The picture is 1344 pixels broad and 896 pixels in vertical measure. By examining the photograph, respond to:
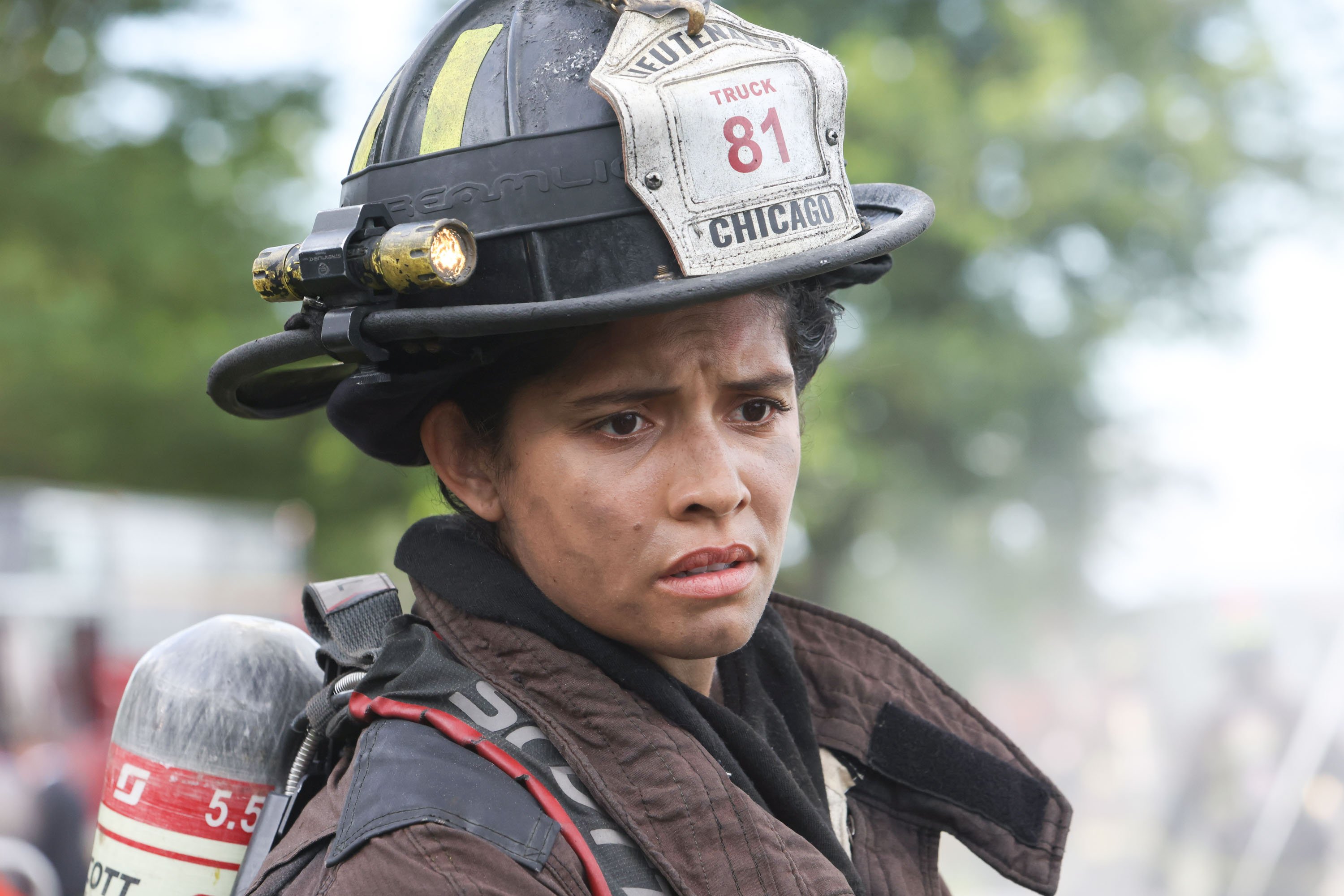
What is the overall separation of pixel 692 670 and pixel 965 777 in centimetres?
55

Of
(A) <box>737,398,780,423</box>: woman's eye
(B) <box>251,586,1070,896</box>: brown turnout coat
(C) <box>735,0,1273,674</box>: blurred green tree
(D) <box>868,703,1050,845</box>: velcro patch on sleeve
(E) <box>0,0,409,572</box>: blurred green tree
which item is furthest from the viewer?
(E) <box>0,0,409,572</box>: blurred green tree

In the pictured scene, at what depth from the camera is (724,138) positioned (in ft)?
5.90

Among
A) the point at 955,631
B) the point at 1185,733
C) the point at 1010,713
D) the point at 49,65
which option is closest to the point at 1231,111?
the point at 1185,733

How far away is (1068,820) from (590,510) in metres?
1.08

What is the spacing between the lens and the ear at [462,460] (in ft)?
6.48

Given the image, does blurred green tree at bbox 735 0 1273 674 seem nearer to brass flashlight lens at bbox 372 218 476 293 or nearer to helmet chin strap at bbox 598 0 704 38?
helmet chin strap at bbox 598 0 704 38

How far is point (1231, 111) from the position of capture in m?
11.2

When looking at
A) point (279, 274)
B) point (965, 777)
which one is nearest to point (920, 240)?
point (965, 777)

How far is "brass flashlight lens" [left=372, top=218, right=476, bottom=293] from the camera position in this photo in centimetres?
163

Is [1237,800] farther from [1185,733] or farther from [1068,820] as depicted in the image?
[1068,820]

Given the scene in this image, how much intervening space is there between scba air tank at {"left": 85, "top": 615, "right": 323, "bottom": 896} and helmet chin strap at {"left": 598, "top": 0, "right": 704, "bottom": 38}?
117cm

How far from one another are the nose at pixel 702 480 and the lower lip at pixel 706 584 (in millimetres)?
87

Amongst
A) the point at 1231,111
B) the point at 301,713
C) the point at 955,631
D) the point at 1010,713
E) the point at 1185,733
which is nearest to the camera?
the point at 301,713

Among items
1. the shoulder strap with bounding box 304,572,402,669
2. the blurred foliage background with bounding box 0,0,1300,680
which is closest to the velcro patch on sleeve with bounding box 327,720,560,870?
the shoulder strap with bounding box 304,572,402,669
